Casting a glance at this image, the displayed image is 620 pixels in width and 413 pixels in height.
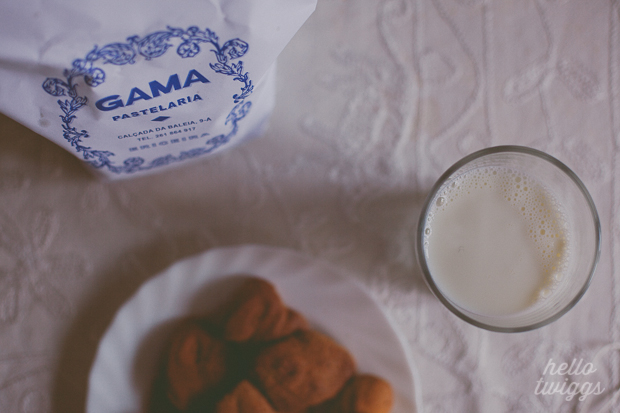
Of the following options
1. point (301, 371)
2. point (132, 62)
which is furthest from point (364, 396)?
point (132, 62)

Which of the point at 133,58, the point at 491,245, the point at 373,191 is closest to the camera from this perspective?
the point at 133,58

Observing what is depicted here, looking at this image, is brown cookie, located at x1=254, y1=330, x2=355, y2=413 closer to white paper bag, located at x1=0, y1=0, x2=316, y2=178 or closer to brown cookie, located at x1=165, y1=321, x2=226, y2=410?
brown cookie, located at x1=165, y1=321, x2=226, y2=410

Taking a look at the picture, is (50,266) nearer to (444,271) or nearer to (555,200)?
(444,271)

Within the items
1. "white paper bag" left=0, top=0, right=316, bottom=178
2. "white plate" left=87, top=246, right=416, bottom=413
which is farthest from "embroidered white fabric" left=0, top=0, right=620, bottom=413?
"white paper bag" left=0, top=0, right=316, bottom=178

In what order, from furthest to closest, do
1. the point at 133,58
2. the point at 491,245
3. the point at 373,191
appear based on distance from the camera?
the point at 373,191 → the point at 491,245 → the point at 133,58

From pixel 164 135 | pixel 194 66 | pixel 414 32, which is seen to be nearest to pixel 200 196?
pixel 164 135

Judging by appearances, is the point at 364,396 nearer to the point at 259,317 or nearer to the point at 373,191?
the point at 259,317
